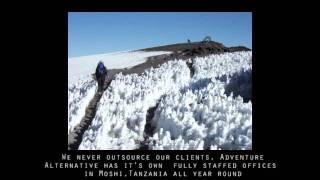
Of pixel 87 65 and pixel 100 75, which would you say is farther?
pixel 87 65

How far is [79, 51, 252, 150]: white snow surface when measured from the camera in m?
7.23

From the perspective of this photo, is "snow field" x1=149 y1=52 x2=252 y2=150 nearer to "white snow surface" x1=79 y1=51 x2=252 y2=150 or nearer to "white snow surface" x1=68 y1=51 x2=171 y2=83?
"white snow surface" x1=79 y1=51 x2=252 y2=150

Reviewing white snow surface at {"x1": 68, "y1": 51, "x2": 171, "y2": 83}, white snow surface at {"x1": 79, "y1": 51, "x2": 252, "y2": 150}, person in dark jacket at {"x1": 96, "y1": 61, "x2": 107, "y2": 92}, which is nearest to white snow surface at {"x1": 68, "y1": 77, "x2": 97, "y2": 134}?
person in dark jacket at {"x1": 96, "y1": 61, "x2": 107, "y2": 92}

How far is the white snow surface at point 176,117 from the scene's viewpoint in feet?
23.7

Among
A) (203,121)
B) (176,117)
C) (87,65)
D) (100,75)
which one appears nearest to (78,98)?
(100,75)

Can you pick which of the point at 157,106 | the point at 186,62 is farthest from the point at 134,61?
the point at 157,106

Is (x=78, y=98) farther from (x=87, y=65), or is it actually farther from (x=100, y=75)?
(x=87, y=65)

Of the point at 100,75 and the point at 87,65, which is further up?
the point at 87,65

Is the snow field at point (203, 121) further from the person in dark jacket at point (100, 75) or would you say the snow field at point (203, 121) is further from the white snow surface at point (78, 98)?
the person in dark jacket at point (100, 75)

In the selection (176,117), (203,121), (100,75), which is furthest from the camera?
(100,75)

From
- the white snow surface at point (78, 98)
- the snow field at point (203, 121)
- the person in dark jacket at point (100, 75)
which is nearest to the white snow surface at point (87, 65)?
the white snow surface at point (78, 98)

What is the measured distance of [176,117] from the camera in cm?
792
